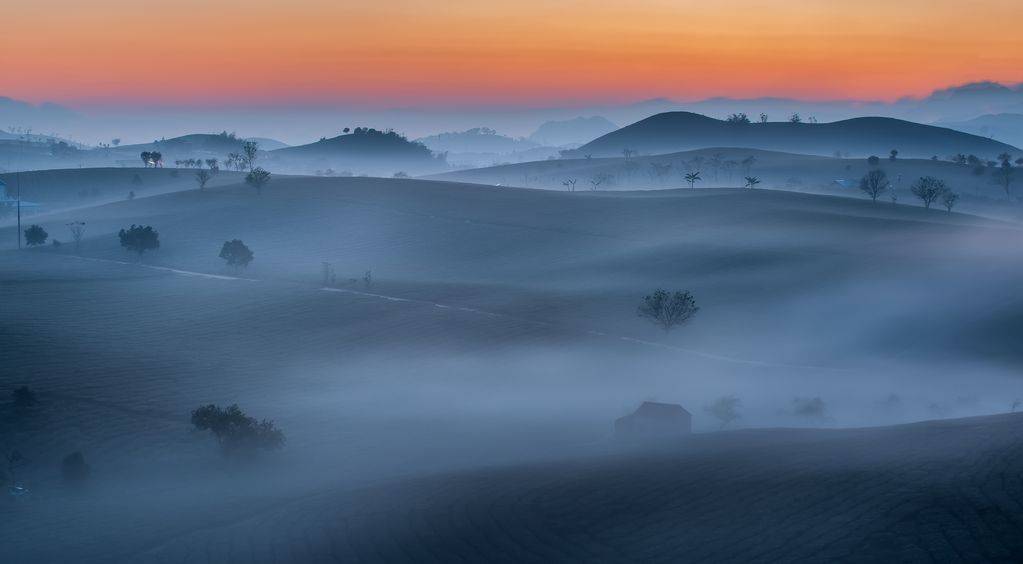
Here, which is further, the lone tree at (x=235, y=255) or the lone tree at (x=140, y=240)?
the lone tree at (x=140, y=240)

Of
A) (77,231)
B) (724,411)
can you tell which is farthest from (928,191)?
(77,231)

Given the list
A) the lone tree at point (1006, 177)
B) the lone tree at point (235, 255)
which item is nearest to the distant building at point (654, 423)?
the lone tree at point (235, 255)

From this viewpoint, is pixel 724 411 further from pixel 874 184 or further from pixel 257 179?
pixel 257 179

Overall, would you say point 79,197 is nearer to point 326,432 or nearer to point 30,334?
point 30,334

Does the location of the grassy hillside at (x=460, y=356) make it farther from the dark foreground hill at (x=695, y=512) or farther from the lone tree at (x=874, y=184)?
the lone tree at (x=874, y=184)

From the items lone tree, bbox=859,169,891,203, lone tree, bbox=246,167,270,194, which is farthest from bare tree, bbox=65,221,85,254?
lone tree, bbox=859,169,891,203

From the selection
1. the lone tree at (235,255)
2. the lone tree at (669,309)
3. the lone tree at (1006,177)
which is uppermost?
the lone tree at (1006,177)

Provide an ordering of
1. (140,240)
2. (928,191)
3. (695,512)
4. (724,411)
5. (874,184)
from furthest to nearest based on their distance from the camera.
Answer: (874,184) → (928,191) → (140,240) → (724,411) → (695,512)
